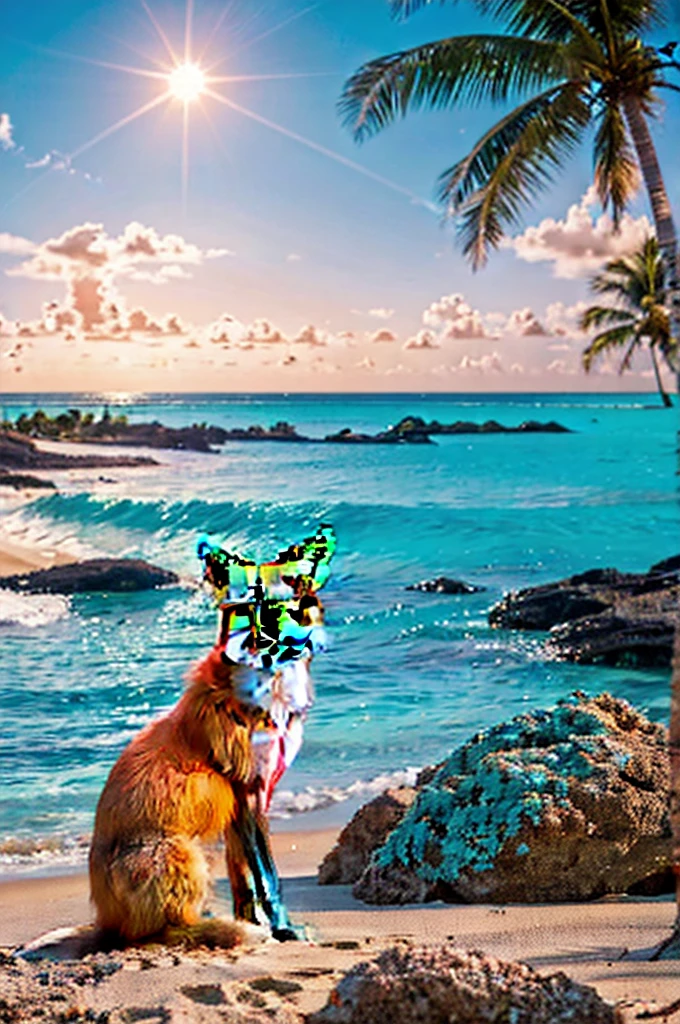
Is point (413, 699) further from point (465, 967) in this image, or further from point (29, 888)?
point (465, 967)

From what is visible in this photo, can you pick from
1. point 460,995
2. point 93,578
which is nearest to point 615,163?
point 93,578

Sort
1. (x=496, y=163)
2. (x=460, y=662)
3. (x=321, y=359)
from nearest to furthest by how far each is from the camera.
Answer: (x=496, y=163)
(x=460, y=662)
(x=321, y=359)

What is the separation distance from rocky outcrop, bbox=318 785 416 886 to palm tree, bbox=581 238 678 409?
34.0ft

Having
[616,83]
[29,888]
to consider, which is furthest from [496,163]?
[29,888]

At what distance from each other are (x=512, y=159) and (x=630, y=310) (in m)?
8.24

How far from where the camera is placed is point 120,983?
1.83 meters

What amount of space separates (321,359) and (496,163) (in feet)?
7.45

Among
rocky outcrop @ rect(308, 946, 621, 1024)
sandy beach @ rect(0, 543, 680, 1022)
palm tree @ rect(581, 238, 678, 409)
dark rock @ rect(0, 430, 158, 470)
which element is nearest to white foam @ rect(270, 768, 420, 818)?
sandy beach @ rect(0, 543, 680, 1022)

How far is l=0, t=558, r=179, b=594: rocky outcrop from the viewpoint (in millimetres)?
7719

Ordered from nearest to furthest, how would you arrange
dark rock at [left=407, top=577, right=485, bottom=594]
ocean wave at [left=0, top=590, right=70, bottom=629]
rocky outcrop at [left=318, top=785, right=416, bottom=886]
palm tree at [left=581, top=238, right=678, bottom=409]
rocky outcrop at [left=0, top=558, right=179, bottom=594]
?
rocky outcrop at [left=318, top=785, right=416, bottom=886] < ocean wave at [left=0, top=590, right=70, bottom=629] < rocky outcrop at [left=0, top=558, right=179, bottom=594] < dark rock at [left=407, top=577, right=485, bottom=594] < palm tree at [left=581, top=238, right=678, bottom=409]

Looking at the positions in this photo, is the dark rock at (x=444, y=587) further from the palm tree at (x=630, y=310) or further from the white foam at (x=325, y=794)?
the palm tree at (x=630, y=310)

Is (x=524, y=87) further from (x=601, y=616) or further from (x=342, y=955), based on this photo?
(x=342, y=955)

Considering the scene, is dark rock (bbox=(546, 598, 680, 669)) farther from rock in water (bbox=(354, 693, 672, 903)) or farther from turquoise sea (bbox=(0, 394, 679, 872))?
rock in water (bbox=(354, 693, 672, 903))

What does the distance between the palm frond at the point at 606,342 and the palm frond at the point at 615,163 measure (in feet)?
21.6
